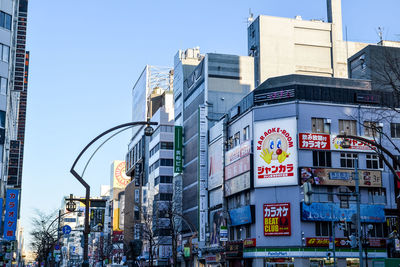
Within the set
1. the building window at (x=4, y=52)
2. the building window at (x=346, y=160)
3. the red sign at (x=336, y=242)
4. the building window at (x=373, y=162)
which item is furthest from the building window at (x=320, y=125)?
the building window at (x=4, y=52)

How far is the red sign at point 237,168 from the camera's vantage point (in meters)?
68.1

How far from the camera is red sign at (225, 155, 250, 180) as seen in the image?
68062 millimetres

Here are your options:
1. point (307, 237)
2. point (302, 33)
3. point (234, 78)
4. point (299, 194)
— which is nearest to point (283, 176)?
point (299, 194)

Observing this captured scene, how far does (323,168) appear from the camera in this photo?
6406 centimetres

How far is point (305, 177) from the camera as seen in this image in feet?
207

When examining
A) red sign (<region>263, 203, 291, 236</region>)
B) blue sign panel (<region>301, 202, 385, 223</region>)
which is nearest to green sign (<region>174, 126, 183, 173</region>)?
red sign (<region>263, 203, 291, 236</region>)

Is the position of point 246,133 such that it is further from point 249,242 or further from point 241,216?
point 249,242

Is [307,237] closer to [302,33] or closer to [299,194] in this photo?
[299,194]

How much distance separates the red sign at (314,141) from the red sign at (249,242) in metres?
12.0

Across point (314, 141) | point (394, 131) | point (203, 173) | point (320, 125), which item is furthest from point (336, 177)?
point (203, 173)

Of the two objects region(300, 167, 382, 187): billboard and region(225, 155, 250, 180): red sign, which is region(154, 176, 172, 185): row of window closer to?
region(225, 155, 250, 180): red sign

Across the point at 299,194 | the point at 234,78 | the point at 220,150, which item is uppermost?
the point at 234,78

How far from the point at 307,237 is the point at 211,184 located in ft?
70.7

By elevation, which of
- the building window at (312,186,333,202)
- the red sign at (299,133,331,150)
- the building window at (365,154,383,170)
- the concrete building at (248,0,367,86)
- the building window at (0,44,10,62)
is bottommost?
the building window at (312,186,333,202)
